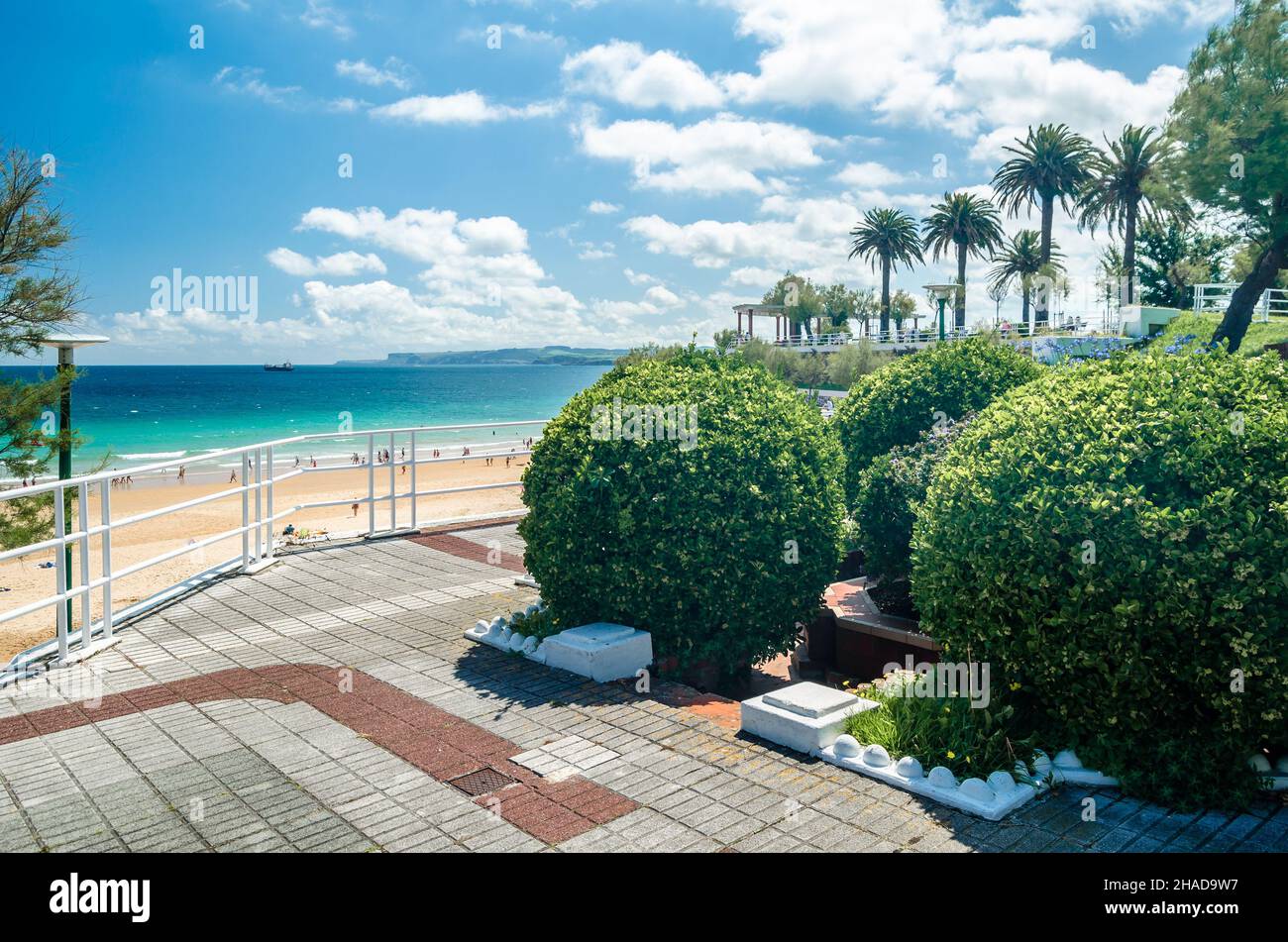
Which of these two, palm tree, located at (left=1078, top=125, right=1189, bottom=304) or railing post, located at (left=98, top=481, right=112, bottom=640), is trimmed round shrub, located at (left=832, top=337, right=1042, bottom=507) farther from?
palm tree, located at (left=1078, top=125, right=1189, bottom=304)

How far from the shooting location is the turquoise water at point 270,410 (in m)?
59.5

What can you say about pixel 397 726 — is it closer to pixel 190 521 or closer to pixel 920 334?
pixel 190 521

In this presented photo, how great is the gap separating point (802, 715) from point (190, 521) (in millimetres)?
24082

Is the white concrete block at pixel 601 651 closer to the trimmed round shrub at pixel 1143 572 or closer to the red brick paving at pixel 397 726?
the red brick paving at pixel 397 726

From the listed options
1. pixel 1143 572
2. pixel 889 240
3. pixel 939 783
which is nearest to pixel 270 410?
pixel 889 240

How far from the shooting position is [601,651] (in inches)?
253

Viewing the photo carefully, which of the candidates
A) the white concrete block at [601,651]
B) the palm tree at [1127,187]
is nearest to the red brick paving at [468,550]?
the white concrete block at [601,651]

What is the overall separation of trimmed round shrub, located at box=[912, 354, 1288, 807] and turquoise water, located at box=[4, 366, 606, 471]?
116ft

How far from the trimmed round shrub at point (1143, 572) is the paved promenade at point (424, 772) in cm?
37

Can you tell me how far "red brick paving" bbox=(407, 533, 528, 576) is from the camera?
10.7 meters

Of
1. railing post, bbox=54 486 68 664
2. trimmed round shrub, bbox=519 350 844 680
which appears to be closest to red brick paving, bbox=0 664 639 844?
railing post, bbox=54 486 68 664

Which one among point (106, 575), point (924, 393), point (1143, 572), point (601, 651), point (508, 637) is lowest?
point (508, 637)
